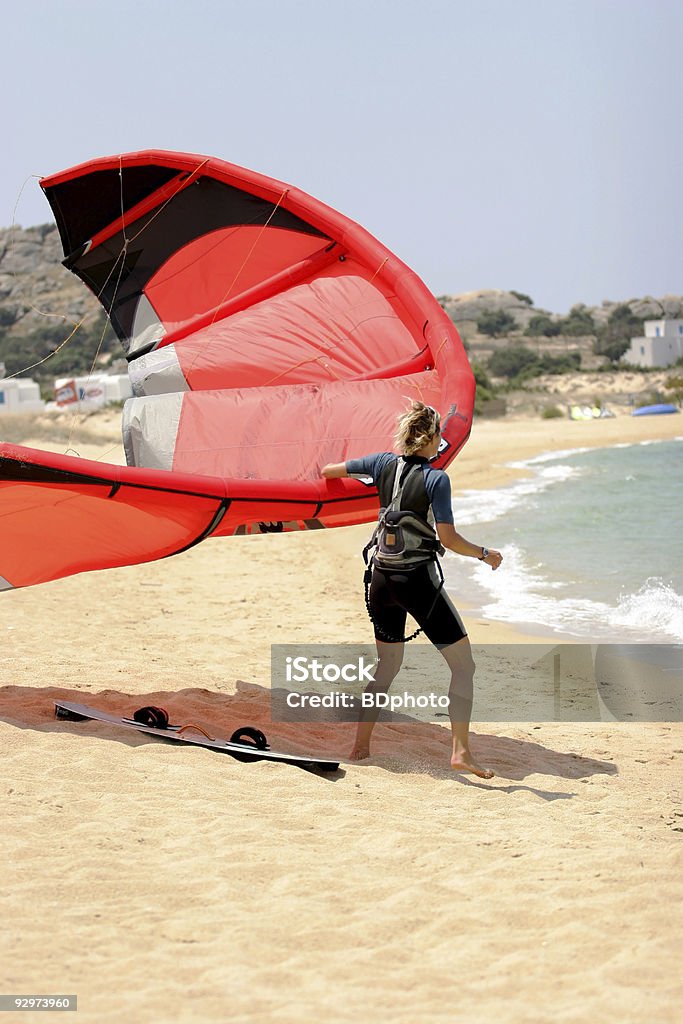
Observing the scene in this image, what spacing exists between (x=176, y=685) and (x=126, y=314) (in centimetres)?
287

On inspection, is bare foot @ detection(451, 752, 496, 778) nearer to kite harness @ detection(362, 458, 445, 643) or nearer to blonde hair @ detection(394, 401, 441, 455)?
kite harness @ detection(362, 458, 445, 643)

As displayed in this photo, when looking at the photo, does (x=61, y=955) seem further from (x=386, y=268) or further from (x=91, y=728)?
(x=386, y=268)

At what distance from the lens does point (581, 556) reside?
13148mm

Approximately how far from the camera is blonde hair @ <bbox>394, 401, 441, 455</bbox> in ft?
16.0

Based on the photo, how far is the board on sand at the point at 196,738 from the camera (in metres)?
5.03

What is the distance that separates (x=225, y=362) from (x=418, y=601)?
9.87 ft

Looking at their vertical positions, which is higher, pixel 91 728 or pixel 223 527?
pixel 223 527

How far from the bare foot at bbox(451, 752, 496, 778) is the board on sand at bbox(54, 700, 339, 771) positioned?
0.57 metres

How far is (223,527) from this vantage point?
573 cm

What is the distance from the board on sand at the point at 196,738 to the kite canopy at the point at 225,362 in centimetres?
83

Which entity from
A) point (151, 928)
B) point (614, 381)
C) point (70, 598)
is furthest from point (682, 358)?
point (151, 928)

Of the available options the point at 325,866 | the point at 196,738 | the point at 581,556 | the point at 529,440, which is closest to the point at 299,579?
the point at 581,556

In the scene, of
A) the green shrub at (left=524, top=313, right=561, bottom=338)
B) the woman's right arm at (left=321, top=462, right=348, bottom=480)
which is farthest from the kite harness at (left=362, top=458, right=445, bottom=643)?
the green shrub at (left=524, top=313, right=561, bottom=338)

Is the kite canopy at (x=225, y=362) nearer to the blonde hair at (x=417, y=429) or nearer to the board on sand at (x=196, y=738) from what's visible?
the blonde hair at (x=417, y=429)
